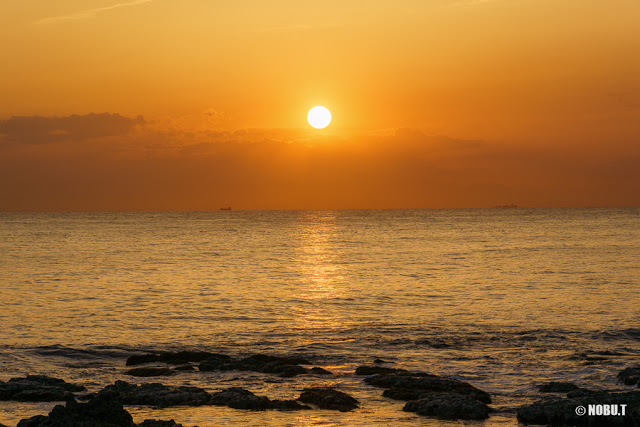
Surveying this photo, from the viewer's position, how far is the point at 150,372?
27312mm

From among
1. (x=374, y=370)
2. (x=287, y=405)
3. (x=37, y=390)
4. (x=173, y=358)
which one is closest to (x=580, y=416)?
(x=287, y=405)

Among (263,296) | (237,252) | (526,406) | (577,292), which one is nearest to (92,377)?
(526,406)

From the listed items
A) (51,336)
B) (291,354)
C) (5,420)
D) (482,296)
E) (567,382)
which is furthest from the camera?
(482,296)

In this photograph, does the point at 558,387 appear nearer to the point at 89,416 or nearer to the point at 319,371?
the point at 319,371

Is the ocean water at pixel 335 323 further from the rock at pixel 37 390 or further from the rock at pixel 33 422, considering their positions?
the rock at pixel 33 422

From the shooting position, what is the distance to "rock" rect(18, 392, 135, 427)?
16.7 meters

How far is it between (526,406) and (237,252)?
88377mm

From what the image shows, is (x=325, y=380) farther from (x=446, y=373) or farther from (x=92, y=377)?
(x=92, y=377)

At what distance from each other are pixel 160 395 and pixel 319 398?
16.6 feet

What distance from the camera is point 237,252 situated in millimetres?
107125

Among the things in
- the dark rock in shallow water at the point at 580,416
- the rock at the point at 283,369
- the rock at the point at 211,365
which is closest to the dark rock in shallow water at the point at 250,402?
the rock at the point at 283,369

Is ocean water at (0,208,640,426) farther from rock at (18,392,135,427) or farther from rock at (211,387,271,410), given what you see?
rock at (18,392,135,427)

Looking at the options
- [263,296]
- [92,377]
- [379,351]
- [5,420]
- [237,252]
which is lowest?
[5,420]

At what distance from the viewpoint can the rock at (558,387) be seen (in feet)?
76.8
